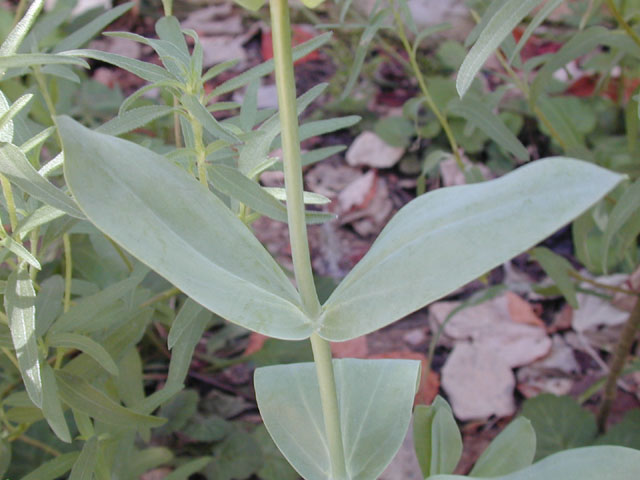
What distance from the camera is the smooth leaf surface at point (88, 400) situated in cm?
55

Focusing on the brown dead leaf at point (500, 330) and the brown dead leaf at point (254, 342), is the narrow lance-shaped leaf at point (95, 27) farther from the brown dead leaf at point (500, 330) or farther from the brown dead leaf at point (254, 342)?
the brown dead leaf at point (500, 330)

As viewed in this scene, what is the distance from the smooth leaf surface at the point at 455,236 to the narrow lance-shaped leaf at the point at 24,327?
18 cm

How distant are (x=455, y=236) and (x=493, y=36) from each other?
111 mm

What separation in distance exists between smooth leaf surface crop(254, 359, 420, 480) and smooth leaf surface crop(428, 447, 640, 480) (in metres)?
0.09

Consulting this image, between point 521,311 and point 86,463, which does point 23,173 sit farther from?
point 521,311

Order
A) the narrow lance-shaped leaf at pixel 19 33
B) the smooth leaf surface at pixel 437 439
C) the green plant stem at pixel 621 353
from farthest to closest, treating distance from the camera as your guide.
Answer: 1. the green plant stem at pixel 621 353
2. the smooth leaf surface at pixel 437 439
3. the narrow lance-shaped leaf at pixel 19 33

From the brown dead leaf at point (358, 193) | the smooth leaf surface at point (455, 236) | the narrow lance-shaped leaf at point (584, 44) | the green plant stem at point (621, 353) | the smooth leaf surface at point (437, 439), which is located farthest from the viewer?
the brown dead leaf at point (358, 193)

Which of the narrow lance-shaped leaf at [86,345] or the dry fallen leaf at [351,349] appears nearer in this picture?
the narrow lance-shaped leaf at [86,345]

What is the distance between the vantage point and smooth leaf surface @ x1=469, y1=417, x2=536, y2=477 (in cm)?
56

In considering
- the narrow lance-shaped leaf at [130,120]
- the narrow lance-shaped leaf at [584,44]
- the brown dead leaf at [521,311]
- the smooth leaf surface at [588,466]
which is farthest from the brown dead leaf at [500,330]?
the narrow lance-shaped leaf at [130,120]

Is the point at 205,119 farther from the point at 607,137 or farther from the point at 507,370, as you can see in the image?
the point at 607,137

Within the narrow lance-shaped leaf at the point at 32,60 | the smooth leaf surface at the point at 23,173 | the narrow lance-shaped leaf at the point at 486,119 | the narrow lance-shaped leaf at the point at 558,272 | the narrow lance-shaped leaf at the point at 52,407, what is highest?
the narrow lance-shaped leaf at the point at 32,60

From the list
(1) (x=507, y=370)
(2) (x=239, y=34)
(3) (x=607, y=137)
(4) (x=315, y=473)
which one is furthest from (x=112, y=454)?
(2) (x=239, y=34)

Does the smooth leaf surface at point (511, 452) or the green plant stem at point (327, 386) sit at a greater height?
the green plant stem at point (327, 386)
